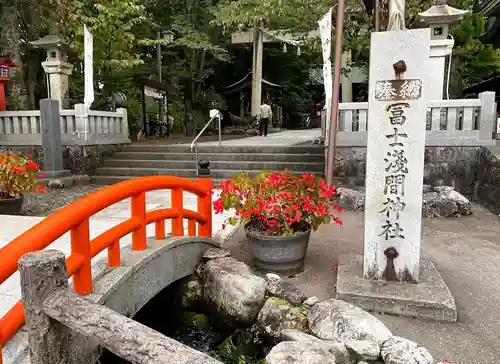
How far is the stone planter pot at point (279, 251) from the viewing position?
4.24m

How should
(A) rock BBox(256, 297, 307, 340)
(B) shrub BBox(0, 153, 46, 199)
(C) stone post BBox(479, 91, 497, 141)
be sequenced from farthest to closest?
(C) stone post BBox(479, 91, 497, 141), (B) shrub BBox(0, 153, 46, 199), (A) rock BBox(256, 297, 307, 340)

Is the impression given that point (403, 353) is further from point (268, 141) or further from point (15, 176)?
point (268, 141)

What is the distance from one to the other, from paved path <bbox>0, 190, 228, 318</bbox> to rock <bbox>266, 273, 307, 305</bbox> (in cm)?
162

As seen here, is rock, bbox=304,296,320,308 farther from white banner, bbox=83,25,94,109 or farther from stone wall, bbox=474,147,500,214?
white banner, bbox=83,25,94,109

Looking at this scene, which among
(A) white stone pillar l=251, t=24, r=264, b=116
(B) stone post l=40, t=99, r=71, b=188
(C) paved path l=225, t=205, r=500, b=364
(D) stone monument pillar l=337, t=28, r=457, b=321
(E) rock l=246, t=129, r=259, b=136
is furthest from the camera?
(A) white stone pillar l=251, t=24, r=264, b=116

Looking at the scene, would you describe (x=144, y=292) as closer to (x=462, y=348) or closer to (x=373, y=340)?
(x=373, y=340)

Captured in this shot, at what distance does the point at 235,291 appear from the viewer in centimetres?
373

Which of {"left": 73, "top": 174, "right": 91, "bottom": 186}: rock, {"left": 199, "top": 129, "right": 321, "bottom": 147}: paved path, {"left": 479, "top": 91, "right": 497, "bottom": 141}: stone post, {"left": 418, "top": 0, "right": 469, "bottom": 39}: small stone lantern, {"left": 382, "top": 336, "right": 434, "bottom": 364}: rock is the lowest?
{"left": 382, "top": 336, "right": 434, "bottom": 364}: rock

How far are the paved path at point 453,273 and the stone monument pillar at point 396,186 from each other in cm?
21

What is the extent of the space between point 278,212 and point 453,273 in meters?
2.17

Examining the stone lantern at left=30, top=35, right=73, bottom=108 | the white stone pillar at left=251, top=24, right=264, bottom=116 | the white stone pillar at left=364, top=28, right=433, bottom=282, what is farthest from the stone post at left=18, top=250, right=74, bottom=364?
the white stone pillar at left=251, top=24, right=264, bottom=116

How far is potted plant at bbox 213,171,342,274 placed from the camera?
13.8ft

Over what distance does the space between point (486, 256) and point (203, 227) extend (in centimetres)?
362

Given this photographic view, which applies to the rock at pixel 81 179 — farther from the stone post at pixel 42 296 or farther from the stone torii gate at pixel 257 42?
the stone torii gate at pixel 257 42
